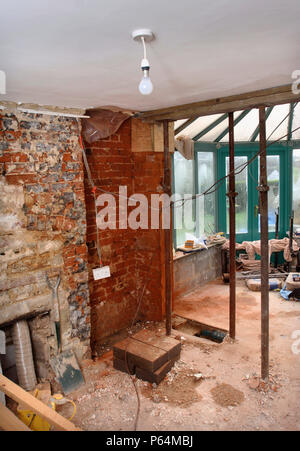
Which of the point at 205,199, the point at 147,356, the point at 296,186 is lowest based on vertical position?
the point at 147,356

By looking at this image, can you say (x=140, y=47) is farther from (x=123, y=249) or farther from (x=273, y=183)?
(x=273, y=183)

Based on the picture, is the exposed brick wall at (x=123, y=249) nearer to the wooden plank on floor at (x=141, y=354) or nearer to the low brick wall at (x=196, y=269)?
the wooden plank on floor at (x=141, y=354)

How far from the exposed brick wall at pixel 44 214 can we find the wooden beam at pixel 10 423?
0.90 m

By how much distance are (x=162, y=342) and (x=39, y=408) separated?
1450mm

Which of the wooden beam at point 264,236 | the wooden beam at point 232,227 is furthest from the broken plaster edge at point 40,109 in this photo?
the wooden beam at point 264,236

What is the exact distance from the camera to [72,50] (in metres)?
1.95

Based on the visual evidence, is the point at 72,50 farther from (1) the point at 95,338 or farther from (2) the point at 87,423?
(1) the point at 95,338

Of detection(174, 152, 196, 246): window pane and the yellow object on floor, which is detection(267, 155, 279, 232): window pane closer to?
detection(174, 152, 196, 246): window pane

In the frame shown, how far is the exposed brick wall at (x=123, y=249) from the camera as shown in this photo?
394 centimetres

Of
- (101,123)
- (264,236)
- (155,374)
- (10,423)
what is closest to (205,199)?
(101,123)

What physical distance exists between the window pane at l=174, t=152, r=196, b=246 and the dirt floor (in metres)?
2.06

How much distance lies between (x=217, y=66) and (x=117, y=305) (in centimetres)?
292

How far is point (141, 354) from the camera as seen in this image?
3.32 metres
